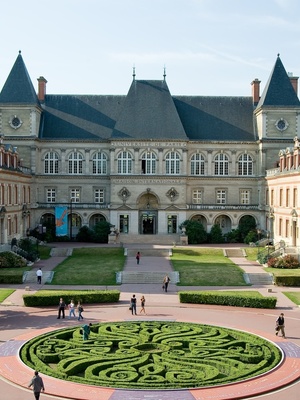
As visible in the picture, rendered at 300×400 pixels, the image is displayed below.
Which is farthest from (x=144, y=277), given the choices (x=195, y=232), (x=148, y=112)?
(x=148, y=112)

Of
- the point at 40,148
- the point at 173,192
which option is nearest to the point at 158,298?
the point at 173,192

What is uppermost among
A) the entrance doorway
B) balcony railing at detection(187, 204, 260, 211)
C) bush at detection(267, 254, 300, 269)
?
Answer: balcony railing at detection(187, 204, 260, 211)

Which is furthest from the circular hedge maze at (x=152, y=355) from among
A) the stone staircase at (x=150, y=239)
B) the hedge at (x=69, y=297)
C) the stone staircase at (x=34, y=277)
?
the stone staircase at (x=150, y=239)

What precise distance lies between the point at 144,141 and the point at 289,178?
2225 centimetres

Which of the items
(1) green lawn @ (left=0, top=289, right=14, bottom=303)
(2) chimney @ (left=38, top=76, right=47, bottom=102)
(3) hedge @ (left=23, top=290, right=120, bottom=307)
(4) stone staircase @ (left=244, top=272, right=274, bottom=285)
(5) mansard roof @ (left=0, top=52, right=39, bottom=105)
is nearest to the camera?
(3) hedge @ (left=23, top=290, right=120, bottom=307)

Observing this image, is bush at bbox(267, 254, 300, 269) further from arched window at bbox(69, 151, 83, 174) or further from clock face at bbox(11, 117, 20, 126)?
clock face at bbox(11, 117, 20, 126)

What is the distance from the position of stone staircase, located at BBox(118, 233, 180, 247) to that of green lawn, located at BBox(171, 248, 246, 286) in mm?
6470

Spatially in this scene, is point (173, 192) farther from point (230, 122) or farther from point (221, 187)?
point (230, 122)

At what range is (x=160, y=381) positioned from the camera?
1017 inches

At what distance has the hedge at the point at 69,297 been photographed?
143 feet

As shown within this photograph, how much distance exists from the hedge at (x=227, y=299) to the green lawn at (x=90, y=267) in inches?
428

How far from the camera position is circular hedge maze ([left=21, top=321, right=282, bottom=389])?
86.6 feet

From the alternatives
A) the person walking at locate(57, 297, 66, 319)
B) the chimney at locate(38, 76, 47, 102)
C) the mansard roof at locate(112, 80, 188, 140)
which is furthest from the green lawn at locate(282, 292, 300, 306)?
the chimney at locate(38, 76, 47, 102)

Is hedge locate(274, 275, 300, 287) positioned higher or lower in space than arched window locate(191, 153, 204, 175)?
lower
